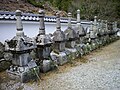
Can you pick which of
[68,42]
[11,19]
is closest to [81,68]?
[68,42]

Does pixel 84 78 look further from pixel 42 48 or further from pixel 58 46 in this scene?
pixel 58 46

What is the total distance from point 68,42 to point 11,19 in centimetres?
246

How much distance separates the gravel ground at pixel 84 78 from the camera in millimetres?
5309

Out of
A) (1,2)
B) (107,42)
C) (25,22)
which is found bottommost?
(107,42)

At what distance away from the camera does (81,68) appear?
7254 mm

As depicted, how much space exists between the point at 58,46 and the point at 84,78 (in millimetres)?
2153

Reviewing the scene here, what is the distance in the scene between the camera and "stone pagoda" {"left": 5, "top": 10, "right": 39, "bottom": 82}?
18.1 feet

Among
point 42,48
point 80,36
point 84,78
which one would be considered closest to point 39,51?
point 42,48

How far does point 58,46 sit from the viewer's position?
7863 millimetres

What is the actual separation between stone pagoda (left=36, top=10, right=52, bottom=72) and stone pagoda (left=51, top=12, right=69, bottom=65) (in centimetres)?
72

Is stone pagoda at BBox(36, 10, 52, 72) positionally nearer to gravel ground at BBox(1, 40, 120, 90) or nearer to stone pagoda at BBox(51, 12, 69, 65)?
gravel ground at BBox(1, 40, 120, 90)

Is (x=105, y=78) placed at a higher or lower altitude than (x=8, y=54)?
lower

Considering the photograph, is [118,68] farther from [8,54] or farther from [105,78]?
[8,54]

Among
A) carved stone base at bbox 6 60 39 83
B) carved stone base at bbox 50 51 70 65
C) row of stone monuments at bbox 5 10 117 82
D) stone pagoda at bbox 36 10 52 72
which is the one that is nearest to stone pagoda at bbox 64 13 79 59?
row of stone monuments at bbox 5 10 117 82
